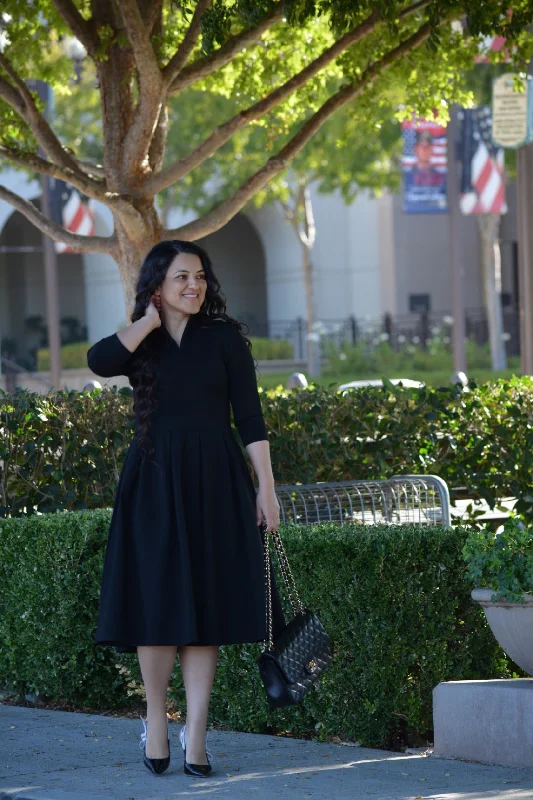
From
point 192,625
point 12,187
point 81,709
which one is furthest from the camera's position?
point 12,187

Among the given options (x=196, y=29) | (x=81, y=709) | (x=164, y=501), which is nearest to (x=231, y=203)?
(x=196, y=29)

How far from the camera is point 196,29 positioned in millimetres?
8312

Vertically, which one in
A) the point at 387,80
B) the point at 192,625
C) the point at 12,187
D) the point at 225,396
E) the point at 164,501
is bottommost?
the point at 192,625

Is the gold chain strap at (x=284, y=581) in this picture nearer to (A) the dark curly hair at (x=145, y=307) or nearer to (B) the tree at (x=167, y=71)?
(A) the dark curly hair at (x=145, y=307)

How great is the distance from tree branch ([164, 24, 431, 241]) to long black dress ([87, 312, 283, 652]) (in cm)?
384

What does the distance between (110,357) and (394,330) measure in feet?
91.5

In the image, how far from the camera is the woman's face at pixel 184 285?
193 inches

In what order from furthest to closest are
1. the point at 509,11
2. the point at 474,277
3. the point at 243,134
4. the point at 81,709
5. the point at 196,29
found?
the point at 474,277 < the point at 243,134 < the point at 509,11 < the point at 196,29 < the point at 81,709

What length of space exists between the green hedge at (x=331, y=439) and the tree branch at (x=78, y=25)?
2.70 meters

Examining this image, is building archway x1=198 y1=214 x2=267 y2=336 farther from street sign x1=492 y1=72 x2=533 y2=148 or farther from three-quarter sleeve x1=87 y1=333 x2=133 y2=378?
three-quarter sleeve x1=87 y1=333 x2=133 y2=378

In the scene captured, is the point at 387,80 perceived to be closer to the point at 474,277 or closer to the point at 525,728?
the point at 525,728

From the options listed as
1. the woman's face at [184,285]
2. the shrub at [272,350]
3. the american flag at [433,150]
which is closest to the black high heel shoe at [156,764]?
the woman's face at [184,285]

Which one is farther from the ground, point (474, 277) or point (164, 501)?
point (474, 277)

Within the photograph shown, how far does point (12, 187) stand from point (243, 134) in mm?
7595
